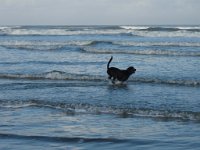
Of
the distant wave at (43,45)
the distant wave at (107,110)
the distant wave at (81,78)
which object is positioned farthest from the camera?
the distant wave at (43,45)

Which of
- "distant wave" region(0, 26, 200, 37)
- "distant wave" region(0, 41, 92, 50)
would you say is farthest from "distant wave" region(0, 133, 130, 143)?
"distant wave" region(0, 26, 200, 37)

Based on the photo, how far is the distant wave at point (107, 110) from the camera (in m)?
9.41

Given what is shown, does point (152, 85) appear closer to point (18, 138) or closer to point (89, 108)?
point (89, 108)

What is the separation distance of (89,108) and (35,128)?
196 cm

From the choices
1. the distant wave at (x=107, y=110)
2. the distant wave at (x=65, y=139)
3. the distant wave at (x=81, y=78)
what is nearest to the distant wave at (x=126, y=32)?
the distant wave at (x=81, y=78)

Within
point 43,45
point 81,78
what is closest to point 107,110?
point 81,78

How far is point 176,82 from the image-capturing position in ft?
45.6

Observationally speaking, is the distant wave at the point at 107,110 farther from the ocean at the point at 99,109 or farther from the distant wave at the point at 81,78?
the distant wave at the point at 81,78

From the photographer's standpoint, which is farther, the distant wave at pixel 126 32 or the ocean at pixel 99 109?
the distant wave at pixel 126 32

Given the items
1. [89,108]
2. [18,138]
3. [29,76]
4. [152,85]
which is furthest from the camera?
[29,76]

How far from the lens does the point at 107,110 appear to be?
33.2 ft

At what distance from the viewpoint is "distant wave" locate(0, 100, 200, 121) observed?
30.9ft

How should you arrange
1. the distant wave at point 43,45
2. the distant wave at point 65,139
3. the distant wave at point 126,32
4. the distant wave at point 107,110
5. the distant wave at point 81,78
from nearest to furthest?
the distant wave at point 65,139 < the distant wave at point 107,110 < the distant wave at point 81,78 < the distant wave at point 43,45 < the distant wave at point 126,32

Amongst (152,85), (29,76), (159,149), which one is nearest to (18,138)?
(159,149)
